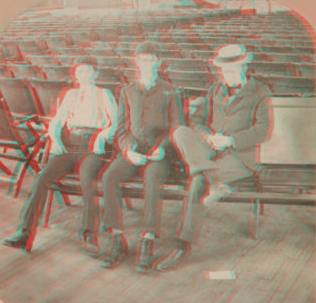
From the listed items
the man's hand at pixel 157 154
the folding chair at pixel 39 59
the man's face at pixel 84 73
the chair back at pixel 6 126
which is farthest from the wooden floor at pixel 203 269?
the folding chair at pixel 39 59

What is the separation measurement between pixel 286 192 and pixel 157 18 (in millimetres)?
1109

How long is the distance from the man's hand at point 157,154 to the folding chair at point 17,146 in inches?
23.5

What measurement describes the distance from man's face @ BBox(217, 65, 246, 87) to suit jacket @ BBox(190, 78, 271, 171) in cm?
3

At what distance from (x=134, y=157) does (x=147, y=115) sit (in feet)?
0.65

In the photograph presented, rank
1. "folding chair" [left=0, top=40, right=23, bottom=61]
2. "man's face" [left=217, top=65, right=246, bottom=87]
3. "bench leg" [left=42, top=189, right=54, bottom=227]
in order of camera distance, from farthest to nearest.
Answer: "folding chair" [left=0, top=40, right=23, bottom=61] → "bench leg" [left=42, top=189, right=54, bottom=227] → "man's face" [left=217, top=65, right=246, bottom=87]

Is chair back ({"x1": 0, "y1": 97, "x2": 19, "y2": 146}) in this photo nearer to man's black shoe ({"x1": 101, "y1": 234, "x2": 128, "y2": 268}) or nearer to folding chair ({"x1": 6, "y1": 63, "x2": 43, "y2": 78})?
folding chair ({"x1": 6, "y1": 63, "x2": 43, "y2": 78})

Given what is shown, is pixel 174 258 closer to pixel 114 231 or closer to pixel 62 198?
pixel 114 231

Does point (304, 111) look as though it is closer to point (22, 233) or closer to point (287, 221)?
point (287, 221)

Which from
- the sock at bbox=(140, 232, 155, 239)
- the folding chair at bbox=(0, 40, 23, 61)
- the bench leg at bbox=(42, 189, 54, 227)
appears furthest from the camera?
the folding chair at bbox=(0, 40, 23, 61)

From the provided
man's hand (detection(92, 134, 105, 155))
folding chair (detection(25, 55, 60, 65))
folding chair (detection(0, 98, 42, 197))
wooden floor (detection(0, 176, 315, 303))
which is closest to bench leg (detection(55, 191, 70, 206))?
wooden floor (detection(0, 176, 315, 303))

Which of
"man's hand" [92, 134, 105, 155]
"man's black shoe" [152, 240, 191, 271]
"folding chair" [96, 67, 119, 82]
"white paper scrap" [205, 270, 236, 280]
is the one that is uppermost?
"folding chair" [96, 67, 119, 82]

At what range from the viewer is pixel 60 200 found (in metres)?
1.57

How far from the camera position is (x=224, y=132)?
1.43 m

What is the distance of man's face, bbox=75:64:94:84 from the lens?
1480 millimetres
